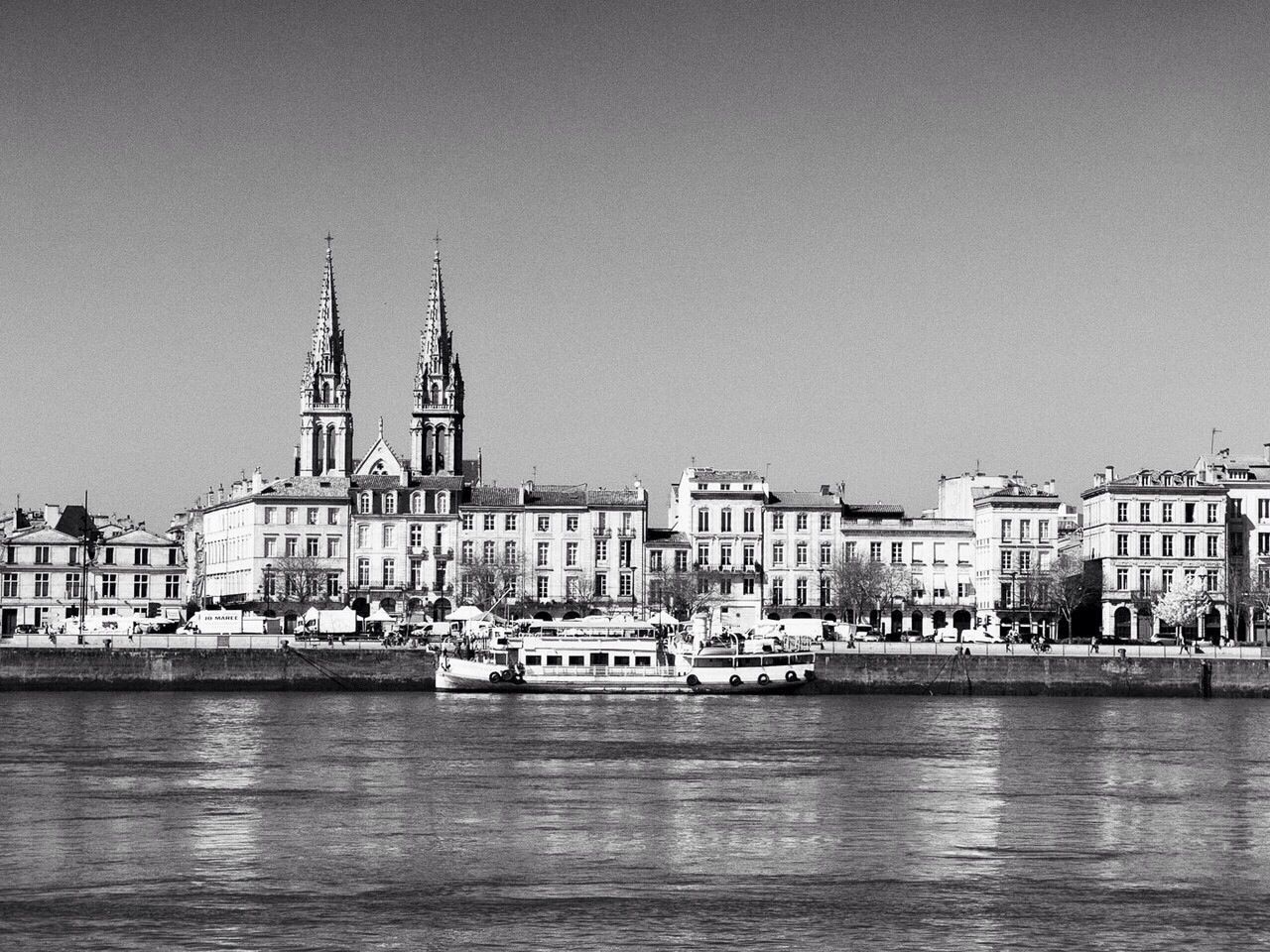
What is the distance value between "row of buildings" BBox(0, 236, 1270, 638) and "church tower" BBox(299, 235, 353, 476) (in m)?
29.1

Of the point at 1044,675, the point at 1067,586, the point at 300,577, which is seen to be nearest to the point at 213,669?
the point at 1044,675

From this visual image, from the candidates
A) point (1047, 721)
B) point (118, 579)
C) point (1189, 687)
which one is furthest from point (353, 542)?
point (1047, 721)

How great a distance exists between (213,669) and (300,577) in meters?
30.4

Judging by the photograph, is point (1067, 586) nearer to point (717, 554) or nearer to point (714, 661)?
Answer: point (717, 554)

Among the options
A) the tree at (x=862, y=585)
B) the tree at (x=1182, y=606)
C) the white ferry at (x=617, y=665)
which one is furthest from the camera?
the tree at (x=862, y=585)

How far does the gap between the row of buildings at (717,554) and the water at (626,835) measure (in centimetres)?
4705

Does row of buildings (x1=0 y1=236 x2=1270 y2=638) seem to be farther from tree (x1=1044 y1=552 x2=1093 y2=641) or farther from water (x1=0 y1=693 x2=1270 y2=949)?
water (x1=0 y1=693 x2=1270 y2=949)

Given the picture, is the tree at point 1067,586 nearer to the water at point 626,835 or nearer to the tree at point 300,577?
the tree at point 300,577

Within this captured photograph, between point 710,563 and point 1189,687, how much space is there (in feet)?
114

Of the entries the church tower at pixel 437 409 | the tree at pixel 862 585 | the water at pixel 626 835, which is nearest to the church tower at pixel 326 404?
the church tower at pixel 437 409

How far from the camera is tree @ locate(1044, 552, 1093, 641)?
107125 mm

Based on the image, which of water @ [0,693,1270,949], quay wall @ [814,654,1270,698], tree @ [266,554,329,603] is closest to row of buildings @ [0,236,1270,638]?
tree @ [266,554,329,603]

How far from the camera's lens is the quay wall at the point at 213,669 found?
80188mm

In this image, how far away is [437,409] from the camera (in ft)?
488
